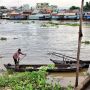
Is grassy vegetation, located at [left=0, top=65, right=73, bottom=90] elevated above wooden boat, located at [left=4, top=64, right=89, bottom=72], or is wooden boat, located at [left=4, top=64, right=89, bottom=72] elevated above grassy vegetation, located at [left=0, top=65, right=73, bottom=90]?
grassy vegetation, located at [left=0, top=65, right=73, bottom=90]

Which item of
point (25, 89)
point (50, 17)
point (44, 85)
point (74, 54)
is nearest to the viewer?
point (25, 89)

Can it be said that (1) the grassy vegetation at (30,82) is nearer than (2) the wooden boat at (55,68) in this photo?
Yes

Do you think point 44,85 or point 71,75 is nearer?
point 44,85

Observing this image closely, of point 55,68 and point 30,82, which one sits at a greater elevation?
point 30,82

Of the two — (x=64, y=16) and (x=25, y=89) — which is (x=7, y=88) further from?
(x=64, y=16)

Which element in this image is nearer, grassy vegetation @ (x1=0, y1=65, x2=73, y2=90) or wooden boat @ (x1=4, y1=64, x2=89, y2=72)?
grassy vegetation @ (x1=0, y1=65, x2=73, y2=90)

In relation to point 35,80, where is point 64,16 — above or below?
below

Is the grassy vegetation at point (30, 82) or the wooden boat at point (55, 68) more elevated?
the grassy vegetation at point (30, 82)

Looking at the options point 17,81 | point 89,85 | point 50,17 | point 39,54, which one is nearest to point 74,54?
point 39,54

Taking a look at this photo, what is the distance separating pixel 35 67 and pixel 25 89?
711 centimetres

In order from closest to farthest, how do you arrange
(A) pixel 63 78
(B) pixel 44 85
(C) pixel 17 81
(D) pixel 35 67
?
(B) pixel 44 85
(C) pixel 17 81
(A) pixel 63 78
(D) pixel 35 67

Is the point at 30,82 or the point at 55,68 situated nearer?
the point at 30,82

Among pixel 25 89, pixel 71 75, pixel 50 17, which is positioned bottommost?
pixel 50 17

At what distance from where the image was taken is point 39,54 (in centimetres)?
3047
